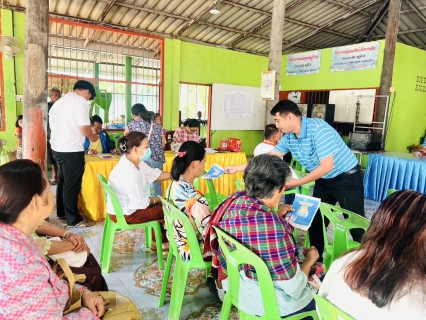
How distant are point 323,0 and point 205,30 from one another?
300 cm

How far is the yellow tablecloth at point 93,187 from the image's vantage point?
3477 millimetres

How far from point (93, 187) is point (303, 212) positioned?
2535 mm

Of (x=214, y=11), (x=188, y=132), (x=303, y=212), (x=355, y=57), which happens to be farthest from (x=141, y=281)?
(x=355, y=57)

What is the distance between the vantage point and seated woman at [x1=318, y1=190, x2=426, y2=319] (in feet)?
2.71

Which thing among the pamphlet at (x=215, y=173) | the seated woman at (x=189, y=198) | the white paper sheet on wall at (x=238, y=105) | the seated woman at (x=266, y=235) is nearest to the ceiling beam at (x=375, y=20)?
the white paper sheet on wall at (x=238, y=105)

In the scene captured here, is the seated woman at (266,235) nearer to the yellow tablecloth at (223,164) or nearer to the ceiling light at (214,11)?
the yellow tablecloth at (223,164)

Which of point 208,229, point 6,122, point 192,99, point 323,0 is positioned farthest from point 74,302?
point 192,99

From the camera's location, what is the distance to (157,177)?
9.32ft

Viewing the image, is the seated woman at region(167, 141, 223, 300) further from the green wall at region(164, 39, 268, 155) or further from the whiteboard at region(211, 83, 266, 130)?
the whiteboard at region(211, 83, 266, 130)

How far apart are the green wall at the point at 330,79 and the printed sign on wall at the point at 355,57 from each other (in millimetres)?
89

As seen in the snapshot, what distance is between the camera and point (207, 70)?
7.99 meters

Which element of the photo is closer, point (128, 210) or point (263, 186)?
point (263, 186)

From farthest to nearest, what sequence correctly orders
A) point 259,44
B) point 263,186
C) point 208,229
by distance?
1. point 259,44
2. point 208,229
3. point 263,186

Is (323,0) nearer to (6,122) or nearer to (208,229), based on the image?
(6,122)
